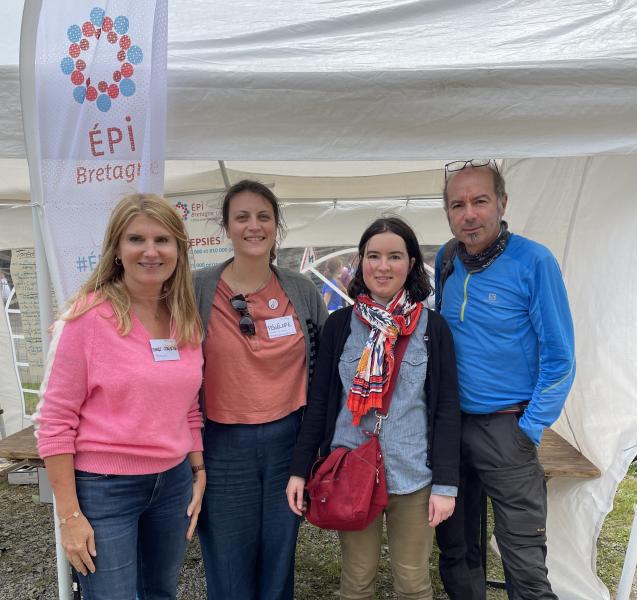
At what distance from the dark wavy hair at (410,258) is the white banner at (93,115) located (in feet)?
2.37

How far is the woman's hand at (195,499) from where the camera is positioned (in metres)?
1.69

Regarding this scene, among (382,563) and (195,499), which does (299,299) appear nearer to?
(195,499)

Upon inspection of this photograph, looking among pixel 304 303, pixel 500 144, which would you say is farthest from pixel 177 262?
pixel 500 144

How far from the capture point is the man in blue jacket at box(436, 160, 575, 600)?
1.74m

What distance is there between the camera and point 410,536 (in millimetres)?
1715

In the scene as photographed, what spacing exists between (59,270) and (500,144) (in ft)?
4.97

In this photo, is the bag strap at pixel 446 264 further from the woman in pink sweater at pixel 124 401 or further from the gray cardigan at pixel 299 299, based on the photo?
the woman in pink sweater at pixel 124 401

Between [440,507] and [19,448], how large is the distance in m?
2.17

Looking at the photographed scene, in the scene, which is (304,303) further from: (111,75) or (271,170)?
(271,170)

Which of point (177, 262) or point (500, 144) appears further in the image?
point (500, 144)

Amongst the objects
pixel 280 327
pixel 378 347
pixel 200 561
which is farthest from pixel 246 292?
pixel 200 561

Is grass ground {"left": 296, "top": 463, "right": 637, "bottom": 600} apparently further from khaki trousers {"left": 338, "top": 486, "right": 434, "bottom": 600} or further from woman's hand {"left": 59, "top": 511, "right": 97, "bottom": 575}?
woman's hand {"left": 59, "top": 511, "right": 97, "bottom": 575}

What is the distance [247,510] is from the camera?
187cm

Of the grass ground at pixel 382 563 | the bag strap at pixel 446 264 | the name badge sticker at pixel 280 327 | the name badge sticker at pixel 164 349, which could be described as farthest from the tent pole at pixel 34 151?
the grass ground at pixel 382 563
